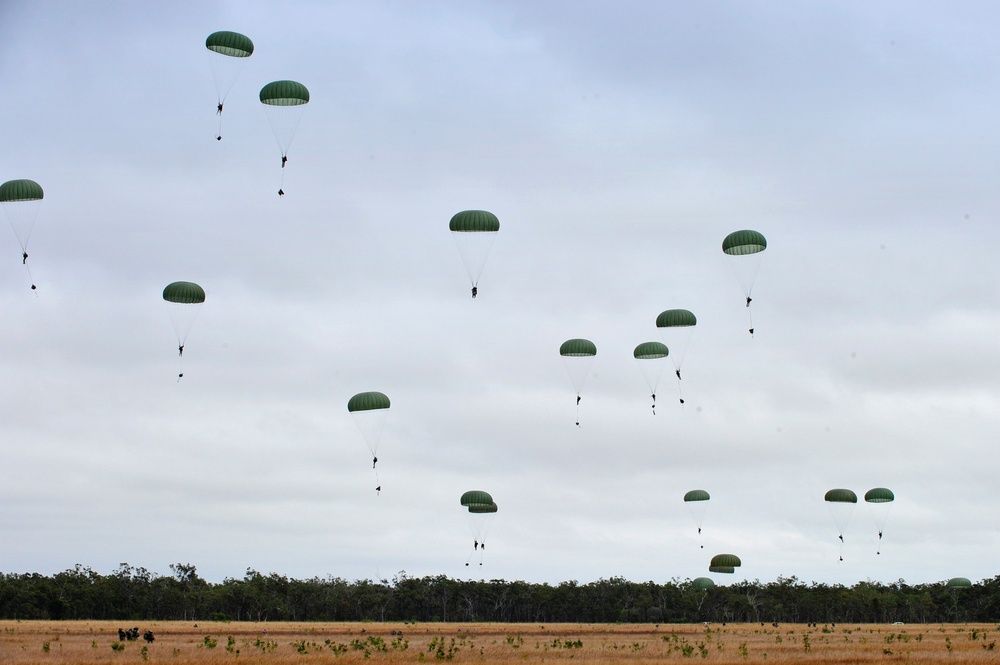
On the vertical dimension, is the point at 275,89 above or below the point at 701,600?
above

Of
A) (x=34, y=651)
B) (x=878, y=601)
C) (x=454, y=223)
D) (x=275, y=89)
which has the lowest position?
(x=34, y=651)

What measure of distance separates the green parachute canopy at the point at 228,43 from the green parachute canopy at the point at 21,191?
11.1 meters

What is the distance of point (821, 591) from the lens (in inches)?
6284

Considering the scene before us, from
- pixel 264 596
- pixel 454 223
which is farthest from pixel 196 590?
pixel 454 223

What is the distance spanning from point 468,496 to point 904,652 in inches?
1237

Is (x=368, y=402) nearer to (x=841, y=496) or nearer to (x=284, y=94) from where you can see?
(x=284, y=94)

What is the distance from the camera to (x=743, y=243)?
2391 inches

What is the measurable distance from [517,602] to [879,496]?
81.2 m

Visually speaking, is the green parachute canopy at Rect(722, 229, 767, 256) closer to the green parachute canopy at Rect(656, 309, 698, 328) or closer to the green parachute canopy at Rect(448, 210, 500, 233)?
the green parachute canopy at Rect(656, 309, 698, 328)

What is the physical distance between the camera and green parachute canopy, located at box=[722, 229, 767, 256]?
60750 millimetres

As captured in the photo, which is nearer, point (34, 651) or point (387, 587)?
point (34, 651)

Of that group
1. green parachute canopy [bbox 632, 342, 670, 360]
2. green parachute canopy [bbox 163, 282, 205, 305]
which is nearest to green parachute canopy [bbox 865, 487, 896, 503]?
green parachute canopy [bbox 632, 342, 670, 360]

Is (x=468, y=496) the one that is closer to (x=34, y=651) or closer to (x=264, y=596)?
(x=34, y=651)

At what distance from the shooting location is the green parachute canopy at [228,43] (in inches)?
2167
